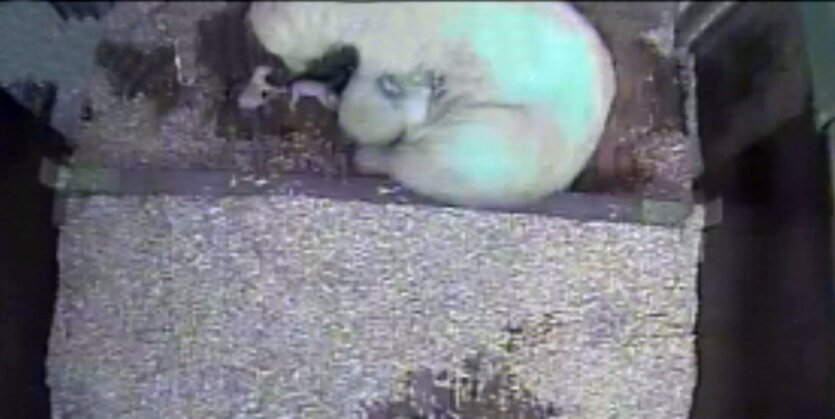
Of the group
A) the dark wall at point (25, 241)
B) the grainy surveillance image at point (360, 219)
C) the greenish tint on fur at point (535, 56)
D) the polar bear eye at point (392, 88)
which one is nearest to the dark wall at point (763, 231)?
the grainy surveillance image at point (360, 219)

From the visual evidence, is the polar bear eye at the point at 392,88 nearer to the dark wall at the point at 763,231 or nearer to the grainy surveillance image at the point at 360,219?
the grainy surveillance image at the point at 360,219

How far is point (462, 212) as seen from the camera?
1075 mm

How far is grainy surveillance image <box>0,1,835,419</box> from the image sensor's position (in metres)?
1.04

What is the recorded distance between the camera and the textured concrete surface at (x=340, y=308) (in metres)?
1.05

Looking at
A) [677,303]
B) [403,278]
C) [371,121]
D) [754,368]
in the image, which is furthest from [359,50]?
[754,368]

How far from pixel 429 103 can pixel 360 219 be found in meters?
0.11

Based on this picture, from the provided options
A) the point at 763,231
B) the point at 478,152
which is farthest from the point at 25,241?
the point at 763,231

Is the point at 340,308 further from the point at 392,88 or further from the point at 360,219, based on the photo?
the point at 392,88

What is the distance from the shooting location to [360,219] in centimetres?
108

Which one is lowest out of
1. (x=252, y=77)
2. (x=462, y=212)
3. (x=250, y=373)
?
(x=250, y=373)

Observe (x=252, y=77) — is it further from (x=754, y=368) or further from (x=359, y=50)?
(x=754, y=368)

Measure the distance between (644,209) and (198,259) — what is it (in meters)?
0.36

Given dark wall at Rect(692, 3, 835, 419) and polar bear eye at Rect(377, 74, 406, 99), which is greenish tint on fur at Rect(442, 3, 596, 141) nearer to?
polar bear eye at Rect(377, 74, 406, 99)

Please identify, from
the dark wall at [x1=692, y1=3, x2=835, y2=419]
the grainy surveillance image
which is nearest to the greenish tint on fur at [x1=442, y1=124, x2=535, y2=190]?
the grainy surveillance image
